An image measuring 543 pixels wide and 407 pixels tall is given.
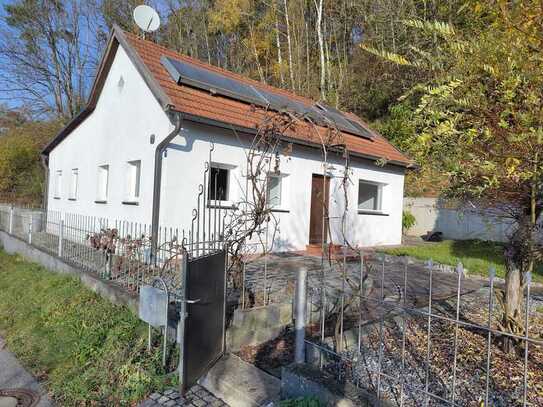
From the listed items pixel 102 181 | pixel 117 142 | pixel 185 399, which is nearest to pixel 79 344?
pixel 185 399

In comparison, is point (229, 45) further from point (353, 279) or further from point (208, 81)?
point (353, 279)

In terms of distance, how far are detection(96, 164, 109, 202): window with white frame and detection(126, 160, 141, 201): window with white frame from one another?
1714 mm

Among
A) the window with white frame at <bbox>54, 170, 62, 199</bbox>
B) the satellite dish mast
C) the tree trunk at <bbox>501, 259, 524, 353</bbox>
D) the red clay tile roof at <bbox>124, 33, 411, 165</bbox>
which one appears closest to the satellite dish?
the satellite dish mast

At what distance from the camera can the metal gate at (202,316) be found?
129 inches

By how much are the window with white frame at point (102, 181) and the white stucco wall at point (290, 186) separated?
13.1 ft

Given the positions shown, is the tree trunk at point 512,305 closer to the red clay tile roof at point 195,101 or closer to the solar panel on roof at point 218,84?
the red clay tile roof at point 195,101

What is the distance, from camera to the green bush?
17614mm

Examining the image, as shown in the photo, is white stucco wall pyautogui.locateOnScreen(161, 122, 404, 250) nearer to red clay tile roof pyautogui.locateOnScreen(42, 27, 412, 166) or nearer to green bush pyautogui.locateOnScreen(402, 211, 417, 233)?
red clay tile roof pyautogui.locateOnScreen(42, 27, 412, 166)

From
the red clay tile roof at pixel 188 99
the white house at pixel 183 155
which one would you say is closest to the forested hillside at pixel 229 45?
the white house at pixel 183 155

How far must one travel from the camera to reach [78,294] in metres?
6.34

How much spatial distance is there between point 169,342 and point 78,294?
2756mm

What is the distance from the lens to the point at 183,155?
26.6ft

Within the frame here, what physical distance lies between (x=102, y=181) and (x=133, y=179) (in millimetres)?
1981

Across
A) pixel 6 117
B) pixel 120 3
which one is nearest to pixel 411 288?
pixel 120 3
